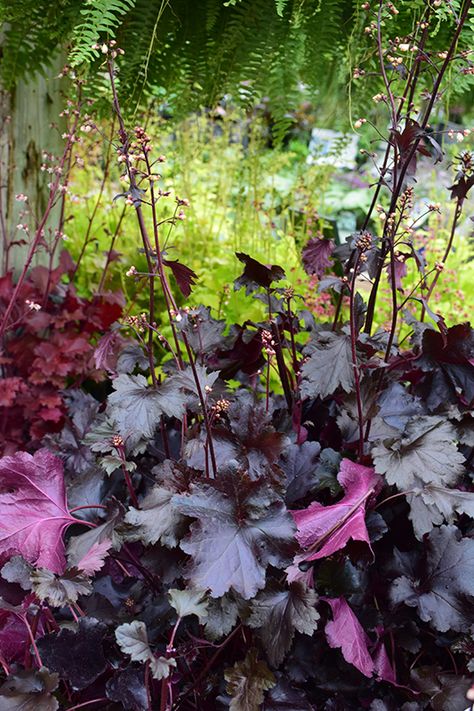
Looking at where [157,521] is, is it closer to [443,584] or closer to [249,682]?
[249,682]

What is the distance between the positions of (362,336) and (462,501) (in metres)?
0.35

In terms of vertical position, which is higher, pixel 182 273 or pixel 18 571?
pixel 182 273

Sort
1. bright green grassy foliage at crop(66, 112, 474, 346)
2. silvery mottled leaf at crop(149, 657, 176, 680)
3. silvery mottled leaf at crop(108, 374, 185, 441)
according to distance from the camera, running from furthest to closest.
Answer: bright green grassy foliage at crop(66, 112, 474, 346) < silvery mottled leaf at crop(108, 374, 185, 441) < silvery mottled leaf at crop(149, 657, 176, 680)

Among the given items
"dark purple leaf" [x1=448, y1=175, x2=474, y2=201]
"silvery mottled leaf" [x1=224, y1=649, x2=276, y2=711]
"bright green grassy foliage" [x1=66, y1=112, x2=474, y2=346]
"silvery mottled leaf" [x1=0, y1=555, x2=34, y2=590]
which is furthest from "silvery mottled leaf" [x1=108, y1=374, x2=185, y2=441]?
"bright green grassy foliage" [x1=66, y1=112, x2=474, y2=346]

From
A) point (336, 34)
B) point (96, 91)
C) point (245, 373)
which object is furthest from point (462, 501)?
point (96, 91)

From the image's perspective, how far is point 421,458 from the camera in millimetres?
872

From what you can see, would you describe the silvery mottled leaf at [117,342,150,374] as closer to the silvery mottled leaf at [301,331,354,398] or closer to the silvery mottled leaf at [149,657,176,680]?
the silvery mottled leaf at [301,331,354,398]

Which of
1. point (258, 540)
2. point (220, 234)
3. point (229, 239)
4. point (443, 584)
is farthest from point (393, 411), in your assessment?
point (220, 234)

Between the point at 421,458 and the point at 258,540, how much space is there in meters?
0.25

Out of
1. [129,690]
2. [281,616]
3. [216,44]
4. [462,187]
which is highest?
[216,44]

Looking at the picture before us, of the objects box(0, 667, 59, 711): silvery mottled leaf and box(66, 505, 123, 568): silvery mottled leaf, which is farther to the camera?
box(66, 505, 123, 568): silvery mottled leaf

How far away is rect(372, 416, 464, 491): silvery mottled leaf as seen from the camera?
0.85 m

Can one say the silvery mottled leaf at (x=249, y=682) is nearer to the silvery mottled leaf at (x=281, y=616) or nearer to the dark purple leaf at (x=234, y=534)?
the silvery mottled leaf at (x=281, y=616)

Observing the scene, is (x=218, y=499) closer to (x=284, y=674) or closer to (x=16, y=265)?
(x=284, y=674)
